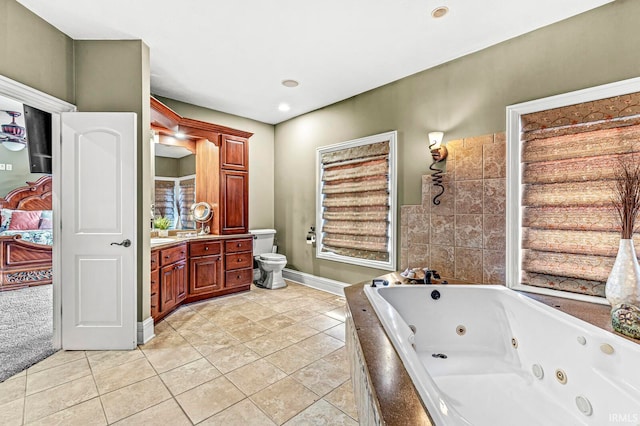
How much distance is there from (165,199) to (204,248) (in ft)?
2.87

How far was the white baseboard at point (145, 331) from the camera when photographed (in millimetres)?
2541

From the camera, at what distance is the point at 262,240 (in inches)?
181

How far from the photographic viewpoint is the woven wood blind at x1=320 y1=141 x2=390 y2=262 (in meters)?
3.49

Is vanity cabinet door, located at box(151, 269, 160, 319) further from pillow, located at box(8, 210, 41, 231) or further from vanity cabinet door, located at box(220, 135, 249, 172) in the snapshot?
pillow, located at box(8, 210, 41, 231)

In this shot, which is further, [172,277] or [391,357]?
[172,277]

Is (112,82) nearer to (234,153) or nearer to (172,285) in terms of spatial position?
(234,153)

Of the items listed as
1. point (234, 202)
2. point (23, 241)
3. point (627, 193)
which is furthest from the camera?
point (23, 241)

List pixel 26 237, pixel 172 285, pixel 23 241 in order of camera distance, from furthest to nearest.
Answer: pixel 26 237, pixel 23 241, pixel 172 285

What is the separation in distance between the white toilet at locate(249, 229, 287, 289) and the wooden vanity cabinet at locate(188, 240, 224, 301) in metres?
0.67

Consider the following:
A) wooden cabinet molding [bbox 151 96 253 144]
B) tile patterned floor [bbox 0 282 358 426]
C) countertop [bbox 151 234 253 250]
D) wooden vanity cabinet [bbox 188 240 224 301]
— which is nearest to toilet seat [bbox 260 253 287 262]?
countertop [bbox 151 234 253 250]

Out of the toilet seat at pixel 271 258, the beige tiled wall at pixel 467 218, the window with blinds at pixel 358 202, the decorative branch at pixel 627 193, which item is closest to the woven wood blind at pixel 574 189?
the decorative branch at pixel 627 193

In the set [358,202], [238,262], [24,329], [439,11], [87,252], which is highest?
[439,11]

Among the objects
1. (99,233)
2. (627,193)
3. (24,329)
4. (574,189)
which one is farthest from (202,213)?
(627,193)

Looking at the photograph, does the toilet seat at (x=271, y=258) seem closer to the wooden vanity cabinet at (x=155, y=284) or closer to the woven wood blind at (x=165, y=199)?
the woven wood blind at (x=165, y=199)
